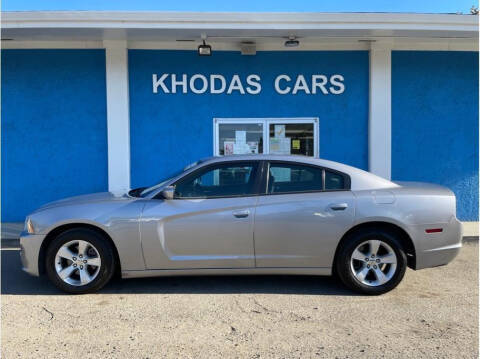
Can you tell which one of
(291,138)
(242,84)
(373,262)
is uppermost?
(242,84)

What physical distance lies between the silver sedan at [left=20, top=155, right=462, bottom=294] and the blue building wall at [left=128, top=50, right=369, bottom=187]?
409 cm

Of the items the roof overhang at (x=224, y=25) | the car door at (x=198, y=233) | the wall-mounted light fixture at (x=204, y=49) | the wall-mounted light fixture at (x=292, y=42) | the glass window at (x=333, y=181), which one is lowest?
the car door at (x=198, y=233)

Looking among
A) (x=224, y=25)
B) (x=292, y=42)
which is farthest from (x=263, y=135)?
(x=224, y=25)

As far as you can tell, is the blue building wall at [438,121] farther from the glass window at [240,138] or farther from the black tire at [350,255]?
the black tire at [350,255]

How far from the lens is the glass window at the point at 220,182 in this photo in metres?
4.54

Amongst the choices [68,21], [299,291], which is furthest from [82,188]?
[299,291]

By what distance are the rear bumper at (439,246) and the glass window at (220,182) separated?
192 centimetres

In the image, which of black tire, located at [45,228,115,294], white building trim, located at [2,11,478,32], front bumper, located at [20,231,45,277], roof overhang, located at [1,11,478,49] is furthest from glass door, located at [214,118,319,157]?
front bumper, located at [20,231,45,277]

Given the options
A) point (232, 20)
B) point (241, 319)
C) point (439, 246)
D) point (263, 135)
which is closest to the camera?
point (241, 319)

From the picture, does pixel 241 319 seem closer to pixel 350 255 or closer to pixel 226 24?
pixel 350 255

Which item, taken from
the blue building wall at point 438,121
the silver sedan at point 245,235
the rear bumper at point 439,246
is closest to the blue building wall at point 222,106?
the blue building wall at point 438,121

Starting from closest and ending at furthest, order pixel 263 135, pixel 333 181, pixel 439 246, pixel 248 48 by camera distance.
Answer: pixel 439 246, pixel 333 181, pixel 248 48, pixel 263 135

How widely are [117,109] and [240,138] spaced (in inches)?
100

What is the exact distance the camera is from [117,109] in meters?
8.30
